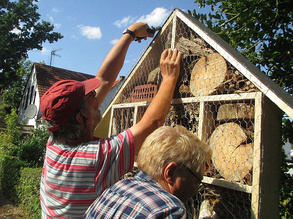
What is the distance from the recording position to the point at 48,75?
19.5 meters

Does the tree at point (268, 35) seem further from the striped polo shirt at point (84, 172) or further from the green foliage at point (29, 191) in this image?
the green foliage at point (29, 191)

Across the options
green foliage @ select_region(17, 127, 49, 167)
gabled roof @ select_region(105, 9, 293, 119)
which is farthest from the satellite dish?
gabled roof @ select_region(105, 9, 293, 119)

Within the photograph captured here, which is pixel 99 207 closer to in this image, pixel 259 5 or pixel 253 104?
pixel 253 104

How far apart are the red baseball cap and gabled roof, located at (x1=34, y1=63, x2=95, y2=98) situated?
57.0ft

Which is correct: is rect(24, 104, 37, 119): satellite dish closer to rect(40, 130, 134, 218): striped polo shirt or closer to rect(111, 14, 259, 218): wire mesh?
rect(111, 14, 259, 218): wire mesh

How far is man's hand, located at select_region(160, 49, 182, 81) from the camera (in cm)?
222

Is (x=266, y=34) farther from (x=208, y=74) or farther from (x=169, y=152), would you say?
(x=169, y=152)

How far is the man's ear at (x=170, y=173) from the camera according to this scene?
1.36 m

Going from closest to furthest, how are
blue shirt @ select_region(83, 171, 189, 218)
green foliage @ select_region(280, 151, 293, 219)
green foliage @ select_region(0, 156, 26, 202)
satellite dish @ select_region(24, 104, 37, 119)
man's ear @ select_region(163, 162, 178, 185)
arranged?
1. blue shirt @ select_region(83, 171, 189, 218)
2. man's ear @ select_region(163, 162, 178, 185)
3. green foliage @ select_region(280, 151, 293, 219)
4. green foliage @ select_region(0, 156, 26, 202)
5. satellite dish @ select_region(24, 104, 37, 119)

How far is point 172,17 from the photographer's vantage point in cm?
268

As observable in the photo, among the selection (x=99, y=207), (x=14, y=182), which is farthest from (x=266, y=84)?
(x=14, y=182)

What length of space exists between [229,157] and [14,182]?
29.0 ft

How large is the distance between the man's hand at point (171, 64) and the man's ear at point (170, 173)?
0.99 m

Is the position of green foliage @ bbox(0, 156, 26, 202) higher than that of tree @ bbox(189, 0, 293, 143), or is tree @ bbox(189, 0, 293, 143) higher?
tree @ bbox(189, 0, 293, 143)
